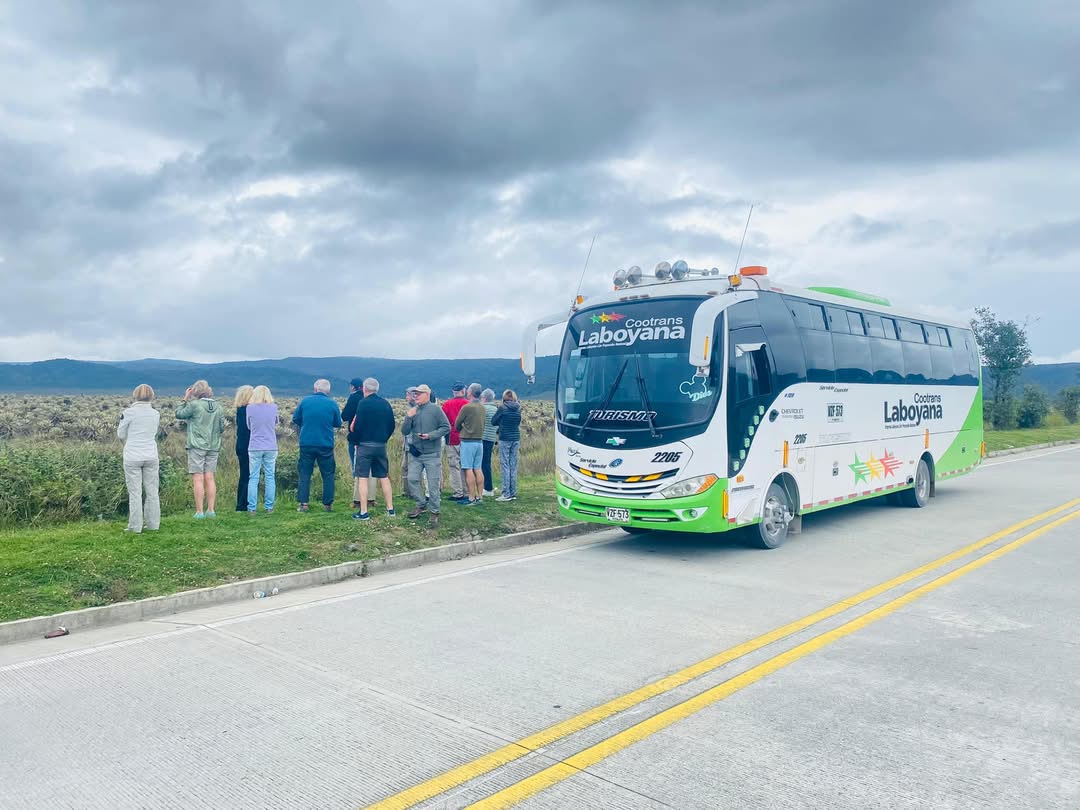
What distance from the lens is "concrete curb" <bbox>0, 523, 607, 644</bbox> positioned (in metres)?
7.48

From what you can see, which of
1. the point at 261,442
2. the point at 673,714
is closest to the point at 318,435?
the point at 261,442

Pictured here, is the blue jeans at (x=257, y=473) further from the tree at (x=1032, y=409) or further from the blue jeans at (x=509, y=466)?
the tree at (x=1032, y=409)

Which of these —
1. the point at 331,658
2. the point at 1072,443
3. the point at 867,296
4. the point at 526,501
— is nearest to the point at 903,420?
the point at 867,296

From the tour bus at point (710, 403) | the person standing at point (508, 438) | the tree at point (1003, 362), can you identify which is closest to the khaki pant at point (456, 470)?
the person standing at point (508, 438)

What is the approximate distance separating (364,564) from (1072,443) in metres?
33.7

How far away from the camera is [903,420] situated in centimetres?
1488

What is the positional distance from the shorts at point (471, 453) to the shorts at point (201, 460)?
12.6 feet

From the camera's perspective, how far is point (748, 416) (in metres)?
10.6

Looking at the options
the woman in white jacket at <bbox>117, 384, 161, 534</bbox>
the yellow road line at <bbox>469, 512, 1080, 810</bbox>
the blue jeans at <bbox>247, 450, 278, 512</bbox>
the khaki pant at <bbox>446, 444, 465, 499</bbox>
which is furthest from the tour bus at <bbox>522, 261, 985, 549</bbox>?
the woman in white jacket at <bbox>117, 384, 161, 534</bbox>

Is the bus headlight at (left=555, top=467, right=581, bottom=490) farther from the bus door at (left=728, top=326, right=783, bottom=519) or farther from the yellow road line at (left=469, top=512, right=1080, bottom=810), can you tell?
the yellow road line at (left=469, top=512, right=1080, bottom=810)

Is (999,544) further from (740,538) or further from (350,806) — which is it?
(350,806)

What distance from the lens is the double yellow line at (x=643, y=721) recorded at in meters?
4.17

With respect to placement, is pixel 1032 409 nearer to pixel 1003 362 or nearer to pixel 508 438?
pixel 1003 362

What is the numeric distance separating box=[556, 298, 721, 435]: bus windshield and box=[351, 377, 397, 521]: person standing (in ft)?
8.27
